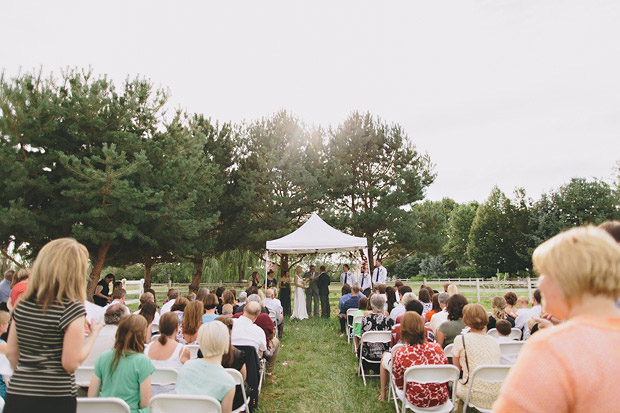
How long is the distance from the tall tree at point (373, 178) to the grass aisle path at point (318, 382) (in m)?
11.5

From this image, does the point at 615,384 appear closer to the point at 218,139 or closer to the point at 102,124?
the point at 102,124

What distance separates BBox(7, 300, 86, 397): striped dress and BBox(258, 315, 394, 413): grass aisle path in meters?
3.20

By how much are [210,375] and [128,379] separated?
60 centimetres

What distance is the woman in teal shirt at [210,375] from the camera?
314cm

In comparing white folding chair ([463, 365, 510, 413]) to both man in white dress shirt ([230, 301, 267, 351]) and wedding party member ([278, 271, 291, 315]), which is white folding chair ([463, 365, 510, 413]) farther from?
wedding party member ([278, 271, 291, 315])

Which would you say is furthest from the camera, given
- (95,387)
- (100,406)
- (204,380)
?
(204,380)

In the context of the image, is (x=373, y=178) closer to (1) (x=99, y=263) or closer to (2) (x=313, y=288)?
(2) (x=313, y=288)

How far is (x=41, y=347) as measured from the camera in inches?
86.1

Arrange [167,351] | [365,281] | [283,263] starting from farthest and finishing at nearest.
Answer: [283,263] < [365,281] < [167,351]

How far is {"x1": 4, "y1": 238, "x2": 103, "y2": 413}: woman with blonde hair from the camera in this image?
2170 mm

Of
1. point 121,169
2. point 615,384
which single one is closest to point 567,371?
point 615,384

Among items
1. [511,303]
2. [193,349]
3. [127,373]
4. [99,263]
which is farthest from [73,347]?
[99,263]

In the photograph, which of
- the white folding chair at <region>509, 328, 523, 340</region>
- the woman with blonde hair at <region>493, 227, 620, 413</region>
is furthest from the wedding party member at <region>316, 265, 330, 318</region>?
the woman with blonde hair at <region>493, 227, 620, 413</region>

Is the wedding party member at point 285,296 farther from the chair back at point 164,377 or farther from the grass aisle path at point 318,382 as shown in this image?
the chair back at point 164,377
